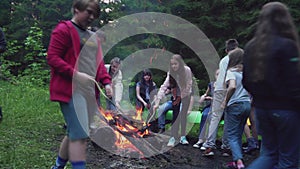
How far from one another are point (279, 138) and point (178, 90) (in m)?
3.93

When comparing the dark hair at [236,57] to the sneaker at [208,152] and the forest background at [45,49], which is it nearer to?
the sneaker at [208,152]

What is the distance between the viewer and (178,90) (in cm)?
727

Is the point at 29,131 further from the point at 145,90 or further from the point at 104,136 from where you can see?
the point at 145,90

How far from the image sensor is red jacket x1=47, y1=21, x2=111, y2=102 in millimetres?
3205

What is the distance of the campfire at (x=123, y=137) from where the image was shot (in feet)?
19.2

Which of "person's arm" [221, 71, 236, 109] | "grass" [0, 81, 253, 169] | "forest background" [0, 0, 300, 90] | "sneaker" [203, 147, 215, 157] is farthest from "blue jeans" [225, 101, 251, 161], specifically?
"forest background" [0, 0, 300, 90]

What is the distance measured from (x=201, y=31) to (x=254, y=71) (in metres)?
12.4

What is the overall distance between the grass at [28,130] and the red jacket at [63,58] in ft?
5.36

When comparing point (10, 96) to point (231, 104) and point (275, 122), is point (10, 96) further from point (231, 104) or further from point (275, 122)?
point (275, 122)

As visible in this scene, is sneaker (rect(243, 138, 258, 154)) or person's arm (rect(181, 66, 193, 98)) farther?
person's arm (rect(181, 66, 193, 98))

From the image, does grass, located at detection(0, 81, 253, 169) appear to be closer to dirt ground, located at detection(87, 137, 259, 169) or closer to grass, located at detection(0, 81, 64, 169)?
grass, located at detection(0, 81, 64, 169)

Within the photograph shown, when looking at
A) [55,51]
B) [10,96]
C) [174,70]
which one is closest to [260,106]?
[55,51]

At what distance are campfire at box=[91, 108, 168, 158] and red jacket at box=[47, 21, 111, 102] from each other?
2.62m

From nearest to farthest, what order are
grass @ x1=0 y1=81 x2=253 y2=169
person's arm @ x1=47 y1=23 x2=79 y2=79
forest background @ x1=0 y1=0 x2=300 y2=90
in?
person's arm @ x1=47 y1=23 x2=79 y2=79
grass @ x1=0 y1=81 x2=253 y2=169
forest background @ x1=0 y1=0 x2=300 y2=90
